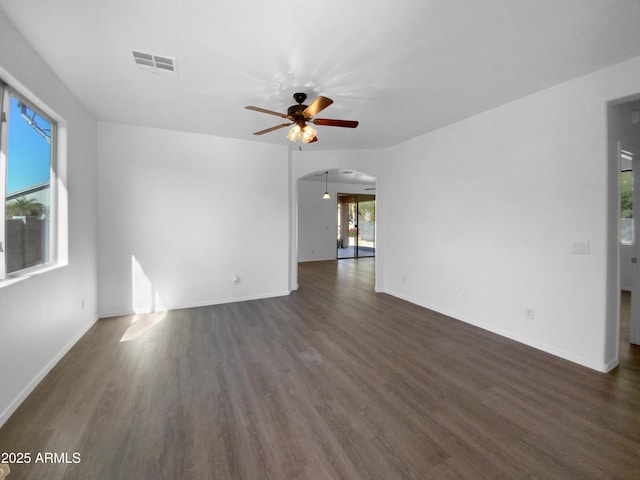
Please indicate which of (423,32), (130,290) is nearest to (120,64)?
(423,32)

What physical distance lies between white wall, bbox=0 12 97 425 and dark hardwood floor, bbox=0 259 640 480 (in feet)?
0.73

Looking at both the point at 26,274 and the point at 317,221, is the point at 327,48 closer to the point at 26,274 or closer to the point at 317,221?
the point at 26,274

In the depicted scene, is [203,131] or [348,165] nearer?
[203,131]

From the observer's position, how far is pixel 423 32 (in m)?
2.09

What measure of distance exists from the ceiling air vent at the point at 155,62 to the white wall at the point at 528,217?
366cm

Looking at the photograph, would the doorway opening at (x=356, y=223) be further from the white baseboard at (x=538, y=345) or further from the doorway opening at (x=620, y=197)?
the doorway opening at (x=620, y=197)

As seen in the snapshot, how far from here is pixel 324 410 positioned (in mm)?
2076

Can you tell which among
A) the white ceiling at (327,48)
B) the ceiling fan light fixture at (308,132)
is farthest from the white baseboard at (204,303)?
the ceiling fan light fixture at (308,132)

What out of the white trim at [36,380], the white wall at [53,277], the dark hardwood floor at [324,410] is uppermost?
the white wall at [53,277]

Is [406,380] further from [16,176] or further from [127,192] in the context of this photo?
[127,192]

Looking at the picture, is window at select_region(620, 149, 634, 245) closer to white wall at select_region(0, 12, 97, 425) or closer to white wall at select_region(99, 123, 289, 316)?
white wall at select_region(99, 123, 289, 316)

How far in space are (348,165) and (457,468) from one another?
4.86m

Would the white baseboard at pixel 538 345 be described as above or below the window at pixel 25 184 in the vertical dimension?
below

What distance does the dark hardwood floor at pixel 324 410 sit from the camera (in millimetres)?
1604
